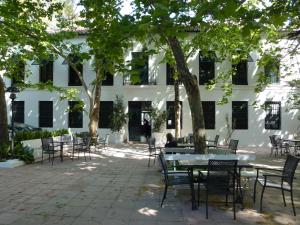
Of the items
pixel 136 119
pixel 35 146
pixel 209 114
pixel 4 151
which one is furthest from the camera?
pixel 136 119

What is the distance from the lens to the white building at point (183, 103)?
82.5 ft

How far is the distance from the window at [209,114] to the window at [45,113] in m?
10.5

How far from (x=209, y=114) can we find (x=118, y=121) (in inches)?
232

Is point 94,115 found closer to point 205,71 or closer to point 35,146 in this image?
point 35,146

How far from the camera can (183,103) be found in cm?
2580

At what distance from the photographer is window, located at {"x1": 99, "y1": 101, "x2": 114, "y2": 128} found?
2666 centimetres

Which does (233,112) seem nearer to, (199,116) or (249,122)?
(249,122)

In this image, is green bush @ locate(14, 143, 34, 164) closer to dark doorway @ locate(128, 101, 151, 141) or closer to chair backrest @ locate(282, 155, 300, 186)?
chair backrest @ locate(282, 155, 300, 186)

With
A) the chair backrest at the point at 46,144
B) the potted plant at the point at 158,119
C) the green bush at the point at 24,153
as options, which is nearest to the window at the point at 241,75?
the potted plant at the point at 158,119

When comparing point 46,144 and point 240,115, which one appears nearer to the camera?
point 46,144

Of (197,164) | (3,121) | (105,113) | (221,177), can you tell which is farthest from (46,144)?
(105,113)

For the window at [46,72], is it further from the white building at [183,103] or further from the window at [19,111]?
the window at [19,111]

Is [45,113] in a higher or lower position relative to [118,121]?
higher

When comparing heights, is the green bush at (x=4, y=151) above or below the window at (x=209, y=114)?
below
